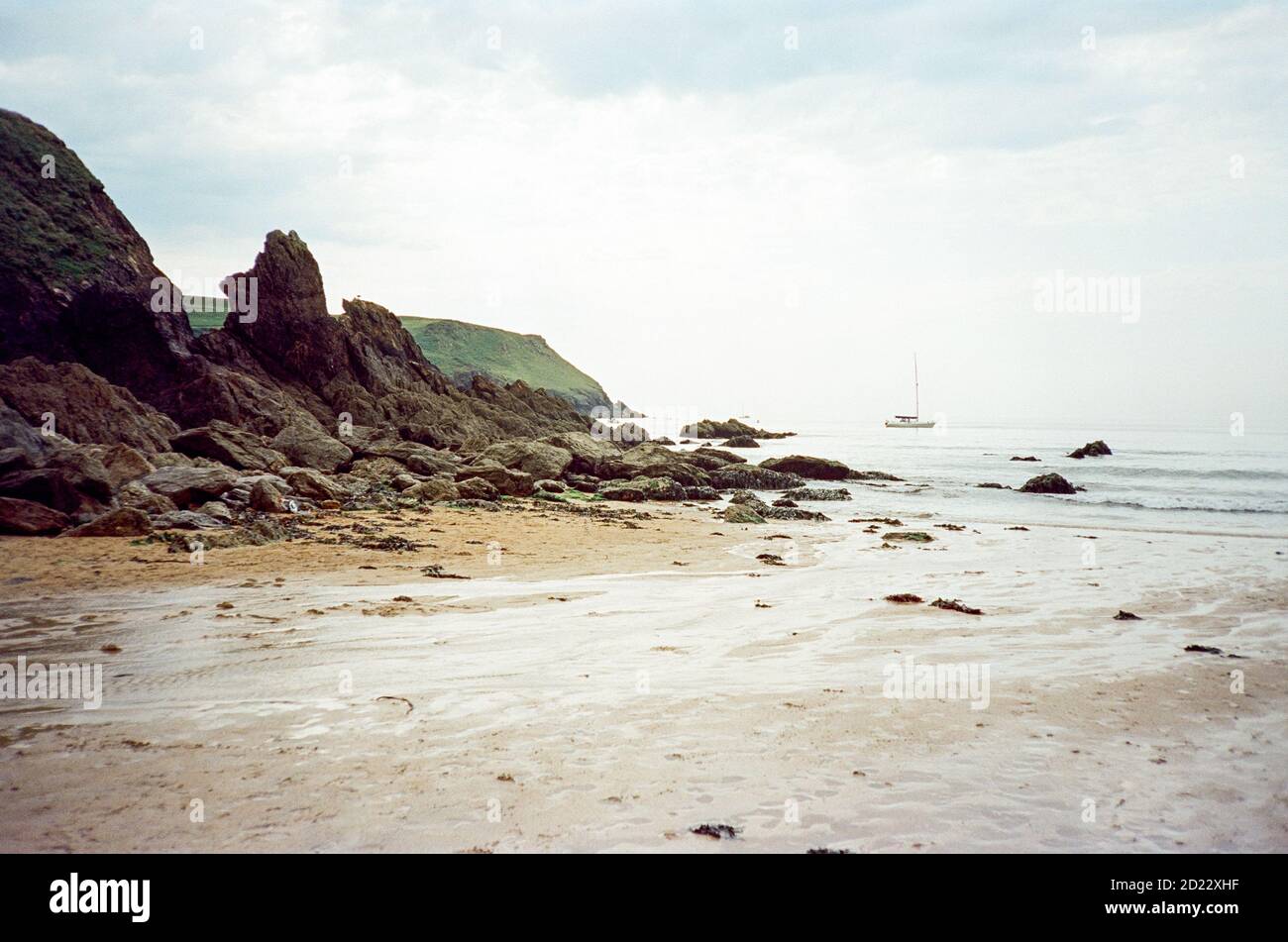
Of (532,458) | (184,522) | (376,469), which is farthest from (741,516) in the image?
(376,469)

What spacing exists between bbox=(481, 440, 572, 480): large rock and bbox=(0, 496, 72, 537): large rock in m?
13.9

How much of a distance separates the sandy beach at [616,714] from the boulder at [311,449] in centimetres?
1423

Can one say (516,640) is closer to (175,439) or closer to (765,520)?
(765,520)

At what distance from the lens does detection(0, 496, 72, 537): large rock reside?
1175 centimetres

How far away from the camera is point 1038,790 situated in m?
4.16

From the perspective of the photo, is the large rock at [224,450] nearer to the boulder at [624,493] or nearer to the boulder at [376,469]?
the boulder at [376,469]

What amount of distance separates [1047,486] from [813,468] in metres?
10.3

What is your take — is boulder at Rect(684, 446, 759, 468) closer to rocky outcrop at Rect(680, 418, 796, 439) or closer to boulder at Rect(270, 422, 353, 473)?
boulder at Rect(270, 422, 353, 473)

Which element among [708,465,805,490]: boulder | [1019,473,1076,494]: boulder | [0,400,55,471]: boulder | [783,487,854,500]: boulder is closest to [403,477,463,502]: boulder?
[0,400,55,471]: boulder

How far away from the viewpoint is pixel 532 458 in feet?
84.7

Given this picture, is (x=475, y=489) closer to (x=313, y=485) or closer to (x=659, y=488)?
(x=313, y=485)

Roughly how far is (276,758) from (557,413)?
57.8m
